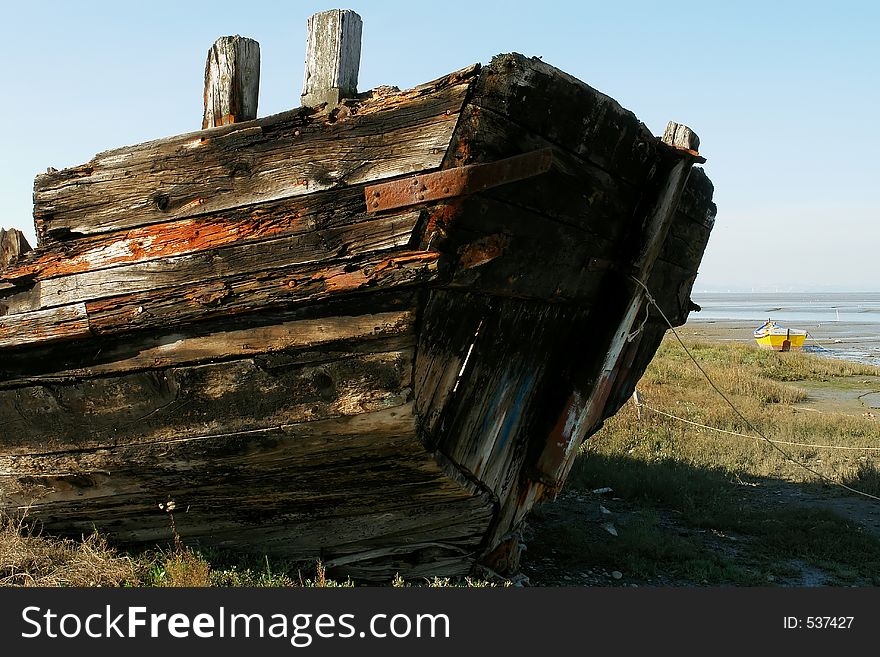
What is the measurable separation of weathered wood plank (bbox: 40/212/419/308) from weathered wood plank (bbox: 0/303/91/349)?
0.06 m

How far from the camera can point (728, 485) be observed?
8.45 metres

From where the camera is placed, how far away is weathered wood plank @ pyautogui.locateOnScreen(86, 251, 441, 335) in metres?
3.32

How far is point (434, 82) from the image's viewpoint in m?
3.38

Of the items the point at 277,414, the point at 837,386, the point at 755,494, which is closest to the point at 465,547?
the point at 277,414

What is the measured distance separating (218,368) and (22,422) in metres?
1.36

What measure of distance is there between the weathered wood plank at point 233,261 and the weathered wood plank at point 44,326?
57 millimetres

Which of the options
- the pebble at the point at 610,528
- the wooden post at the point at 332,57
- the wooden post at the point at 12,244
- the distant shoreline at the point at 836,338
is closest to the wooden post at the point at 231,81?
the wooden post at the point at 332,57

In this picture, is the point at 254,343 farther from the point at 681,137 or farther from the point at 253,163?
the point at 681,137

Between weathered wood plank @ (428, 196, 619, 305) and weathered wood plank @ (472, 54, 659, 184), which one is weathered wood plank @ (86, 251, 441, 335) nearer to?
weathered wood plank @ (428, 196, 619, 305)

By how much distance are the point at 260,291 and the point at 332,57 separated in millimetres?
1157

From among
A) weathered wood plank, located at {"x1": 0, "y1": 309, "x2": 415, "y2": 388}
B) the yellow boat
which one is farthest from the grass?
the yellow boat

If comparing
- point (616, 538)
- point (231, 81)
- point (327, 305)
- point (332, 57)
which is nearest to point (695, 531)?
point (616, 538)

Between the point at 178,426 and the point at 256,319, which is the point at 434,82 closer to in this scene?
the point at 256,319

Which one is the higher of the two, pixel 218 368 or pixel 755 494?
pixel 218 368
